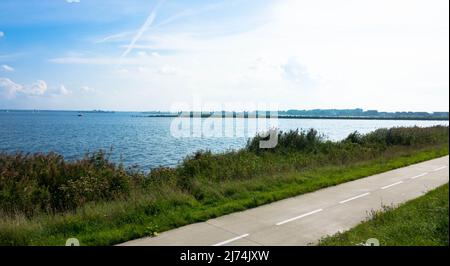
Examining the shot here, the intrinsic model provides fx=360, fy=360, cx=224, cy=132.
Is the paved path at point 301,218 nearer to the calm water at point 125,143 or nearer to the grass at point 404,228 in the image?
the grass at point 404,228

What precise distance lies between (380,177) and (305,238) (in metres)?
8.38

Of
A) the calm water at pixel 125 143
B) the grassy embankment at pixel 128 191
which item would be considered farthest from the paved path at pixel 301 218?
the calm water at pixel 125 143

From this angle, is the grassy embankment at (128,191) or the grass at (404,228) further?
the grassy embankment at (128,191)

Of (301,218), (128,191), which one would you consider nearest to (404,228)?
(301,218)

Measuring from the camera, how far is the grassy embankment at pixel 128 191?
23.7 ft

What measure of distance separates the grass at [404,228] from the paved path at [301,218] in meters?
0.45

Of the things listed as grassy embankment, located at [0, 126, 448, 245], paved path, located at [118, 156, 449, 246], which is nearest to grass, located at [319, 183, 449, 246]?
paved path, located at [118, 156, 449, 246]

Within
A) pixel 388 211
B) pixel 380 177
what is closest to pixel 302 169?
pixel 380 177

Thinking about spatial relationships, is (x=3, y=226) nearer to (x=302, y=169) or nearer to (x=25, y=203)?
(x=25, y=203)

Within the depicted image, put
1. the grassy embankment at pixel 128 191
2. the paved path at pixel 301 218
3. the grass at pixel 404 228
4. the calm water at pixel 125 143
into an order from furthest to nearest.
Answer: the calm water at pixel 125 143
the grassy embankment at pixel 128 191
the paved path at pixel 301 218
the grass at pixel 404 228

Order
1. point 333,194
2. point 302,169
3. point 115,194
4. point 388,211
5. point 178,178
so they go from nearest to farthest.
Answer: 1. point 388,211
2. point 115,194
3. point 333,194
4. point 178,178
5. point 302,169

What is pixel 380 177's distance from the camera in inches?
546

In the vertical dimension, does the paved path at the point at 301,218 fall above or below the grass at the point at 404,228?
below

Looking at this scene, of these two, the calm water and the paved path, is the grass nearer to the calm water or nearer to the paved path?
the paved path
